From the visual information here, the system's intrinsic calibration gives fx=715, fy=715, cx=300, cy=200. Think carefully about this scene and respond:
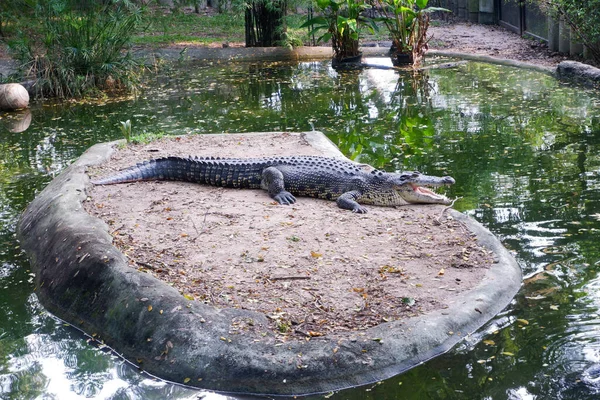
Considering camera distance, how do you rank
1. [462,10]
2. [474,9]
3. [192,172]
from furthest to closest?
[462,10], [474,9], [192,172]

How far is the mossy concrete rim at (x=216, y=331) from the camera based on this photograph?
3.95 metres

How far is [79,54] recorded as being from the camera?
12656mm

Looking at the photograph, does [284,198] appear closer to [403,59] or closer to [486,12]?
[403,59]

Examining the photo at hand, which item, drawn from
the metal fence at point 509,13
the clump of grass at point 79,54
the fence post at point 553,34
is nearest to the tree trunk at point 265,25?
the clump of grass at point 79,54

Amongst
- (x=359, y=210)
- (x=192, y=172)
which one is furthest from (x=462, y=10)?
(x=359, y=210)

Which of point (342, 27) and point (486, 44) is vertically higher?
point (342, 27)

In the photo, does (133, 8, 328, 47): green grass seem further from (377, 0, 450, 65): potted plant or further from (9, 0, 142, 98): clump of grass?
(9, 0, 142, 98): clump of grass

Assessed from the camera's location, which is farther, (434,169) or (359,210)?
(434,169)

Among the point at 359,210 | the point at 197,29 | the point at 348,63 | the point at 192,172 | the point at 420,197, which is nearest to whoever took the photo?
the point at 359,210

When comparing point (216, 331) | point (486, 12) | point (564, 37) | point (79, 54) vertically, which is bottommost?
point (216, 331)

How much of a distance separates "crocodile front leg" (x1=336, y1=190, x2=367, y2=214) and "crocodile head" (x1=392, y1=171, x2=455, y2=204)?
36 cm

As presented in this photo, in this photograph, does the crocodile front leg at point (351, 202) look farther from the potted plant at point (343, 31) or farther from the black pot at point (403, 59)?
the potted plant at point (343, 31)

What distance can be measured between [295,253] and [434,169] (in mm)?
2958

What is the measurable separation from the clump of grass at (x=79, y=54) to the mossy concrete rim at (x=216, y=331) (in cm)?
798
